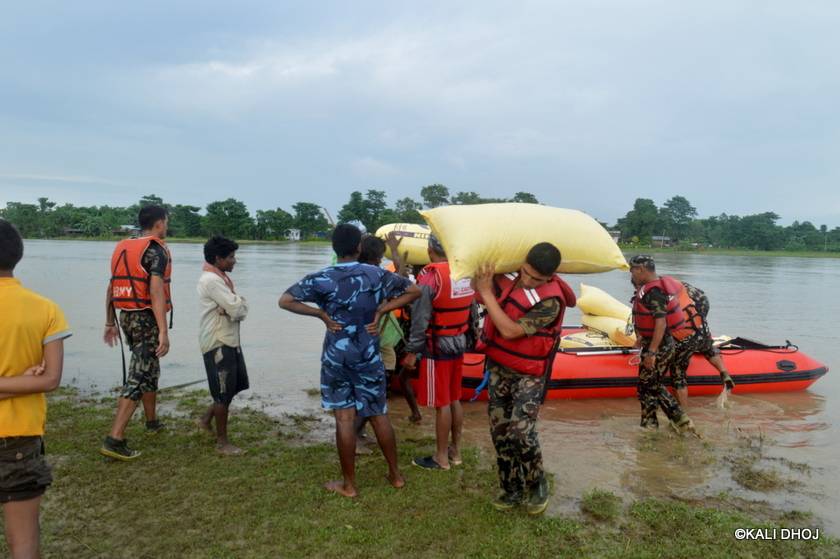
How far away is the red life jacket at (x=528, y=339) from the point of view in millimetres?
3379

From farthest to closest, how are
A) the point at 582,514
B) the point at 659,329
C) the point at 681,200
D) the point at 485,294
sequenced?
the point at 681,200 < the point at 659,329 < the point at 582,514 < the point at 485,294

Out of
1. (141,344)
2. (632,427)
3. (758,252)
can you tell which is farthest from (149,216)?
(758,252)

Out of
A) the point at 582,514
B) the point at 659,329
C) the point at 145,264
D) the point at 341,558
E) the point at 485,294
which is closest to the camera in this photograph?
the point at 341,558

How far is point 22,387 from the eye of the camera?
7.29 ft

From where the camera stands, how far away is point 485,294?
11.1 ft

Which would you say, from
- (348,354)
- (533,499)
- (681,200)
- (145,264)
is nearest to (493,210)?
(348,354)

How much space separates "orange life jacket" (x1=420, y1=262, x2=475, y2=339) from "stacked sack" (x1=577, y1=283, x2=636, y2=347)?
3.97 meters

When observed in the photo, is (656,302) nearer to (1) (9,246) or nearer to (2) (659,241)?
(1) (9,246)

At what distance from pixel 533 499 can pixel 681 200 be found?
95.4 meters

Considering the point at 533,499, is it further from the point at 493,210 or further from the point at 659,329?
the point at 659,329

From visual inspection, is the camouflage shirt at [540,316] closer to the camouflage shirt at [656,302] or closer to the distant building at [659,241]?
the camouflage shirt at [656,302]

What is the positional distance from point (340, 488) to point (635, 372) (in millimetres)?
4654

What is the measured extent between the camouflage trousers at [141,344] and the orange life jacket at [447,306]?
7.29ft

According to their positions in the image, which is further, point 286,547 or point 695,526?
point 695,526
